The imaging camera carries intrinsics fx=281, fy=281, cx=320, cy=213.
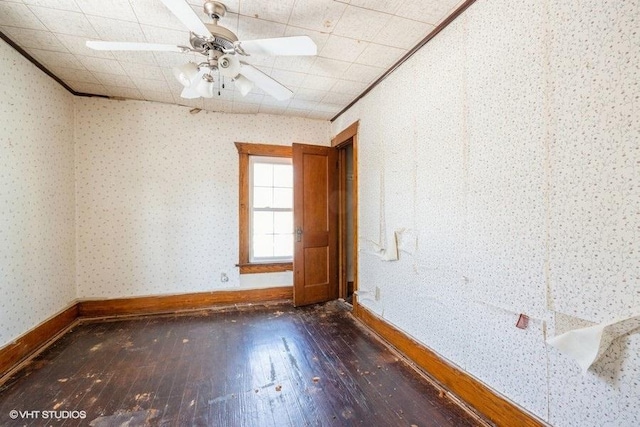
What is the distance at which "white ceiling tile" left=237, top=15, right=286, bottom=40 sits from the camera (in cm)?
204

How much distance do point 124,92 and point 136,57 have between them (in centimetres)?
103

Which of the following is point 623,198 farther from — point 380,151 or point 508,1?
point 380,151

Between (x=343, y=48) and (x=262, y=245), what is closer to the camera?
(x=343, y=48)

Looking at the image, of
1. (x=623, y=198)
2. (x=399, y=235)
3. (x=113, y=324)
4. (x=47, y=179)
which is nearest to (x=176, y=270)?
(x=113, y=324)

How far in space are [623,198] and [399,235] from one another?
1.61m

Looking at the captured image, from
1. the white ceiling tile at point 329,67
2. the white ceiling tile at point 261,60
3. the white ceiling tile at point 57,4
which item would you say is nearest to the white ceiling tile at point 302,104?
the white ceiling tile at point 329,67

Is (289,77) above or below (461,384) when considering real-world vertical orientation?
above

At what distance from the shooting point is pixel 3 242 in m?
2.26

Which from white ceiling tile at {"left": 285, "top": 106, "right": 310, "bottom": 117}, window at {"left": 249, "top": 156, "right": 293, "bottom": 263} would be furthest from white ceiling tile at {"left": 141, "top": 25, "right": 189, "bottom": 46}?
window at {"left": 249, "top": 156, "right": 293, "bottom": 263}

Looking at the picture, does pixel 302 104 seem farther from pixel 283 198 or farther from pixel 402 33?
pixel 402 33

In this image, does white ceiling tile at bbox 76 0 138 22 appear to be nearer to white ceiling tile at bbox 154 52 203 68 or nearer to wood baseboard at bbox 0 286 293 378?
white ceiling tile at bbox 154 52 203 68

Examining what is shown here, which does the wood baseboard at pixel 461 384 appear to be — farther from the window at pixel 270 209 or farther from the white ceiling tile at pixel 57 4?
the white ceiling tile at pixel 57 4

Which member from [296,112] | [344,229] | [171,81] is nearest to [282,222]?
[344,229]

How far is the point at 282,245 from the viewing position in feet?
14.0
